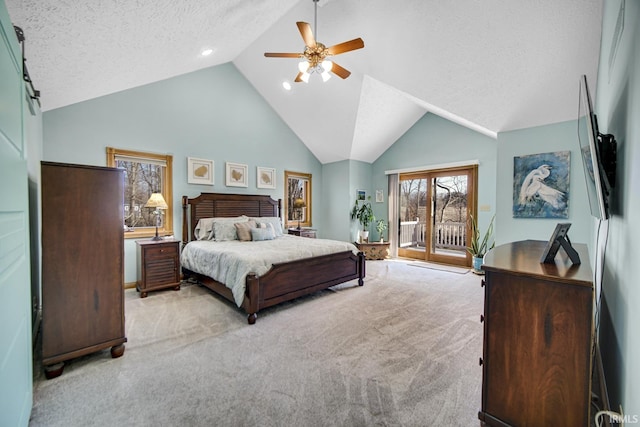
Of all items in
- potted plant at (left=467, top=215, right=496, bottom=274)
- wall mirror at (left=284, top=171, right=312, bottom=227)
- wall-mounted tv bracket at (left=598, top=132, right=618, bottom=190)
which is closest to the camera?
wall-mounted tv bracket at (left=598, top=132, right=618, bottom=190)

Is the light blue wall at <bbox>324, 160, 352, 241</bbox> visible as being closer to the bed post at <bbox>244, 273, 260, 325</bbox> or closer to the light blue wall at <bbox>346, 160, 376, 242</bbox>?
the light blue wall at <bbox>346, 160, 376, 242</bbox>

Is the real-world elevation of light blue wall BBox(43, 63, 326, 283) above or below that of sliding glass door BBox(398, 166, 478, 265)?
above

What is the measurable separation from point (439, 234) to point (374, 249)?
1.48 meters

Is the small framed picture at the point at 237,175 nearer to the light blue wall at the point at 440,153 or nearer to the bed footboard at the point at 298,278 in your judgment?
the bed footboard at the point at 298,278

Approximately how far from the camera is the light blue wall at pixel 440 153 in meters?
4.99

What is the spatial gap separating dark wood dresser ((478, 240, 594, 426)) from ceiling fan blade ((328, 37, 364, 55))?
8.15ft

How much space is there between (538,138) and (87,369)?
5.53 meters

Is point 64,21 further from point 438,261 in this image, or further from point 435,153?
point 438,261

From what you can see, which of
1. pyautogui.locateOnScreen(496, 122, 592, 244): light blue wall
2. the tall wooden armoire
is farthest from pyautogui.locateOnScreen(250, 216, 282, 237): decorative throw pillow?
pyautogui.locateOnScreen(496, 122, 592, 244): light blue wall

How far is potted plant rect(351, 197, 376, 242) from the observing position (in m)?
6.43

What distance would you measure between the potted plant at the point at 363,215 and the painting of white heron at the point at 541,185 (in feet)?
10.2

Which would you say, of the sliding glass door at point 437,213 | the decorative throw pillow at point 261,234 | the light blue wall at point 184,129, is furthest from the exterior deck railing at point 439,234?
the decorative throw pillow at point 261,234

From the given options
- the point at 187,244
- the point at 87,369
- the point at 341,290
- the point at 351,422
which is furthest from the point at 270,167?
the point at 351,422

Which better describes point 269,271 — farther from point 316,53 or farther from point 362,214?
point 362,214
